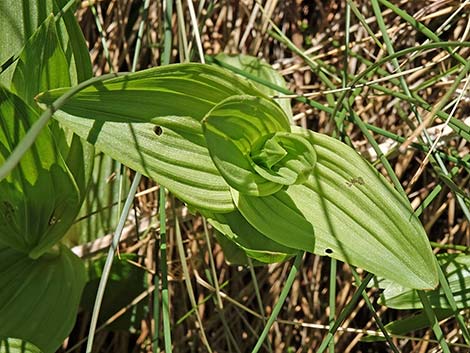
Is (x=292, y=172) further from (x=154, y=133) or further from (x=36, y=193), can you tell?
(x=36, y=193)

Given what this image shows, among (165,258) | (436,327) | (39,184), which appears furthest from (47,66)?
(436,327)

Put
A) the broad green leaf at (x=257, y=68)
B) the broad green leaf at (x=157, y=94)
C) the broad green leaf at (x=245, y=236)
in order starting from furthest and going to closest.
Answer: the broad green leaf at (x=257, y=68) → the broad green leaf at (x=245, y=236) → the broad green leaf at (x=157, y=94)

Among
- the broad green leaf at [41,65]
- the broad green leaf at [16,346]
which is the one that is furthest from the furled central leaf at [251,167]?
the broad green leaf at [16,346]

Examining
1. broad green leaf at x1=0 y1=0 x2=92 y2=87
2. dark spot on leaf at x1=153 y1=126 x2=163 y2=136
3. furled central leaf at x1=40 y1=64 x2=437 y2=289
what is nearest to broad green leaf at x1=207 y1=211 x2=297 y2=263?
furled central leaf at x1=40 y1=64 x2=437 y2=289

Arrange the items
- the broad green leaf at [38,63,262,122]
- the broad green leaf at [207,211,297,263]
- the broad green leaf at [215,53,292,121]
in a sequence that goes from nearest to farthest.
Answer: the broad green leaf at [38,63,262,122], the broad green leaf at [207,211,297,263], the broad green leaf at [215,53,292,121]

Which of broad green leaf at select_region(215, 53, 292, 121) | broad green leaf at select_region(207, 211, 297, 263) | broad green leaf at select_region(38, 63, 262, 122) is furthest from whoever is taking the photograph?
broad green leaf at select_region(215, 53, 292, 121)

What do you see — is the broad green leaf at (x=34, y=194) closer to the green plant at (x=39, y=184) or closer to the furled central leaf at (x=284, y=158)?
the green plant at (x=39, y=184)

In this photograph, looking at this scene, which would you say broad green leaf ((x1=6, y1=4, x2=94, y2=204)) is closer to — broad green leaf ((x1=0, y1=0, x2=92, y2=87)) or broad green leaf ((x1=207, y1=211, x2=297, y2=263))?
broad green leaf ((x1=0, y1=0, x2=92, y2=87))

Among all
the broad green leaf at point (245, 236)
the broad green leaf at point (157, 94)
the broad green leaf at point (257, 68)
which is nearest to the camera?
the broad green leaf at point (157, 94)
